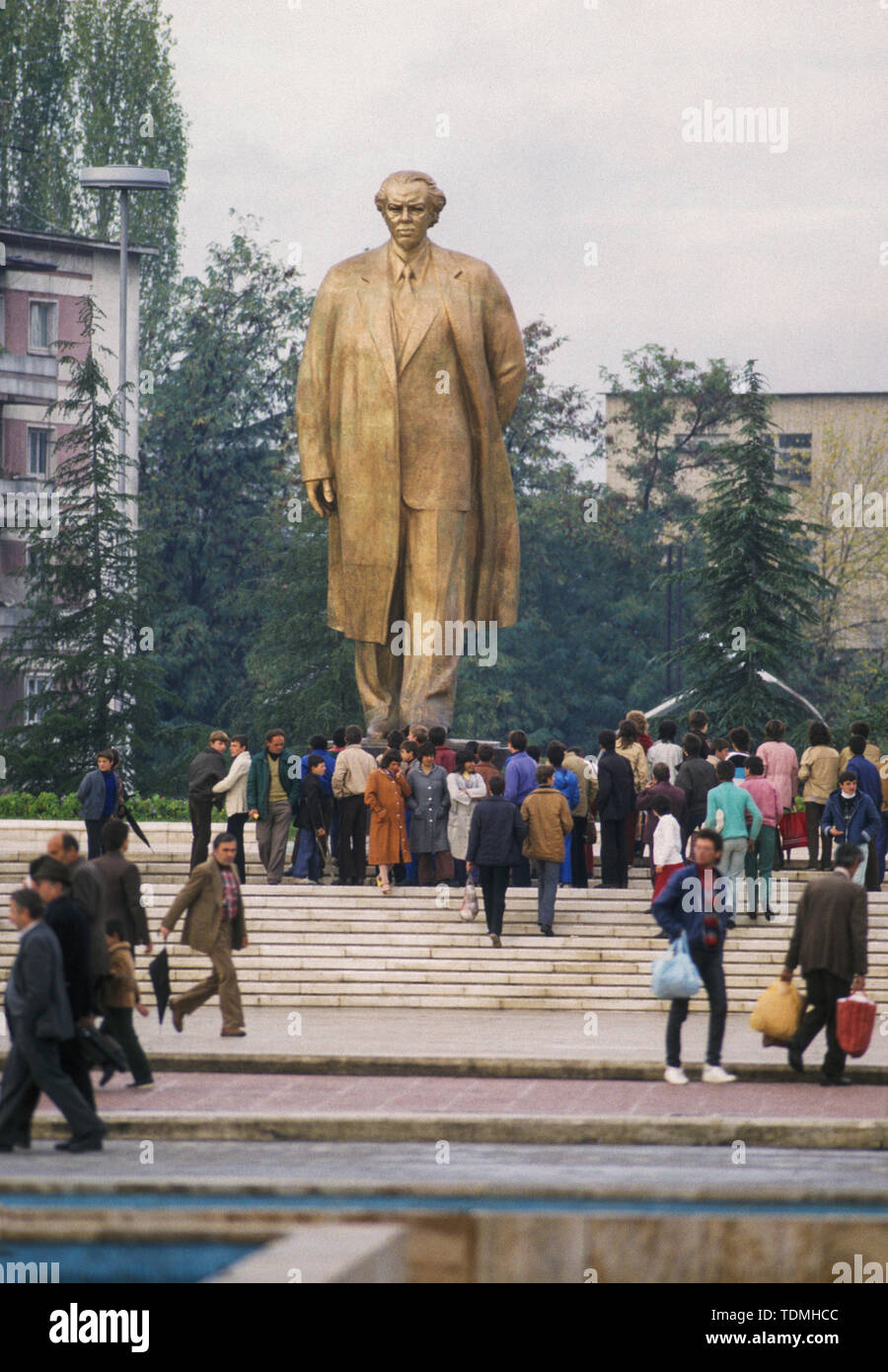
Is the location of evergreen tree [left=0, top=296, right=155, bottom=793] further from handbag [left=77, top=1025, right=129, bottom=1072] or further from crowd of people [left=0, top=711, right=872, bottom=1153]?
handbag [left=77, top=1025, right=129, bottom=1072]

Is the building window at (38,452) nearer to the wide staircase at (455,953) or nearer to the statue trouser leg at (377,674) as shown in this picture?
the statue trouser leg at (377,674)

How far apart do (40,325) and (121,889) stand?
3768 cm

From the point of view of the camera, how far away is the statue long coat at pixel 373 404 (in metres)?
20.1

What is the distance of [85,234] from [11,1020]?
42374mm

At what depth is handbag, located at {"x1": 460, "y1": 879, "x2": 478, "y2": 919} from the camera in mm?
17469

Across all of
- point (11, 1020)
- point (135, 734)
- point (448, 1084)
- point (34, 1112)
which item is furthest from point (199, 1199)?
point (135, 734)

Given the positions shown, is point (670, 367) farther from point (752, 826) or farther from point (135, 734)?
point (752, 826)

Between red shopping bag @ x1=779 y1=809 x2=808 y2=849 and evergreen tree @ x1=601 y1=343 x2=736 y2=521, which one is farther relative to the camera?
evergreen tree @ x1=601 y1=343 x2=736 y2=521

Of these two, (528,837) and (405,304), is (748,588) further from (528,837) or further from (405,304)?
(528,837)

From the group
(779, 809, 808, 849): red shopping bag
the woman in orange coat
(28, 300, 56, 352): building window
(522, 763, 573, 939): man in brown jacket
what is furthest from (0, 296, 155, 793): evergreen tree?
(28, 300, 56, 352): building window

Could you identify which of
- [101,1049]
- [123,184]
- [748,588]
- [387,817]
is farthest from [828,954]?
[123,184]

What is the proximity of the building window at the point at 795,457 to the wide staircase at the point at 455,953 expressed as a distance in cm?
3080

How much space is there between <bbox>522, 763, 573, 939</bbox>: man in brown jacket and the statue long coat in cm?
368

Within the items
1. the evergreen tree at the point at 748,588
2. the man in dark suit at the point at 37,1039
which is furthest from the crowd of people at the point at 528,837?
the evergreen tree at the point at 748,588
